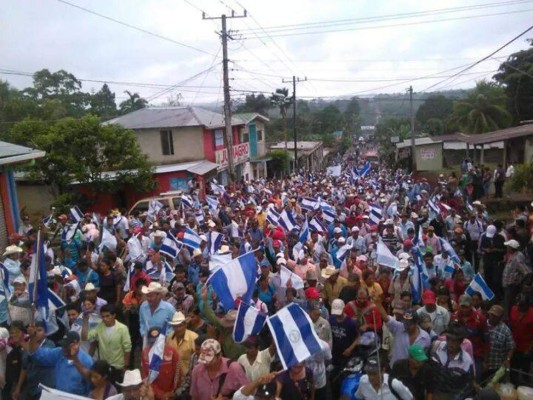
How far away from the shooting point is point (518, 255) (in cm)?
802

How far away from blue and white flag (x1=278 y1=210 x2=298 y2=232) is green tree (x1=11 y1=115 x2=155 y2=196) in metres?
10.2

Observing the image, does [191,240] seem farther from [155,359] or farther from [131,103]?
[131,103]

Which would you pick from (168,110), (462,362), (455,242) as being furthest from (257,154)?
(462,362)

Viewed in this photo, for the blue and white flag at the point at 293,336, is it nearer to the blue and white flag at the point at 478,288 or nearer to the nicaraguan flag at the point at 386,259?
the blue and white flag at the point at 478,288

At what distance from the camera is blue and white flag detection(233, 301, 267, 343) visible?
5457 mm

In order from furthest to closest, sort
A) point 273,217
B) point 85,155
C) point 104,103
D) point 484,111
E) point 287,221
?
point 104,103, point 484,111, point 85,155, point 273,217, point 287,221

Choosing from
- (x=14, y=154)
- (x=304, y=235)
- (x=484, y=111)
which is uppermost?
(x=484, y=111)

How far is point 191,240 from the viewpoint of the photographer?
9.88 metres

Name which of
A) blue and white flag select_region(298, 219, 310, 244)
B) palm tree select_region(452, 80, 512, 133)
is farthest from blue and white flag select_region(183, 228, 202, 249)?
palm tree select_region(452, 80, 512, 133)

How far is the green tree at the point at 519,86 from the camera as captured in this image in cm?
3575

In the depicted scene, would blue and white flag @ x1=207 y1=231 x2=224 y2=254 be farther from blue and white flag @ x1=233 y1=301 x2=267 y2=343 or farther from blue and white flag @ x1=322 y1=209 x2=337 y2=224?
blue and white flag @ x1=233 y1=301 x2=267 y2=343

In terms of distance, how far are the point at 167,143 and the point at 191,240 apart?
1958cm

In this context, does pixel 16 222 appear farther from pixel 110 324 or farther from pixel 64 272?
pixel 110 324

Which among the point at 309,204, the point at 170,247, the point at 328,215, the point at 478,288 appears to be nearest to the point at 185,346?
the point at 478,288
